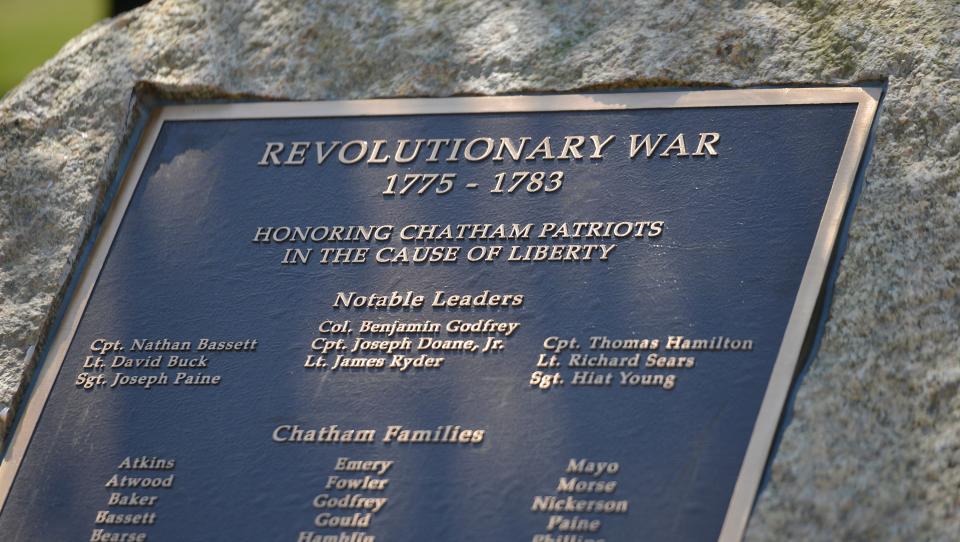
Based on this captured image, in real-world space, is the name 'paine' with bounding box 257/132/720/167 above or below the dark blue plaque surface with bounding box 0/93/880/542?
above

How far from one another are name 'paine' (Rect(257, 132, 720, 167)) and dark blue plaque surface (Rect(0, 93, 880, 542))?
0.08 ft

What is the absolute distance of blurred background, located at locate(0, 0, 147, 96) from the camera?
7.74 metres

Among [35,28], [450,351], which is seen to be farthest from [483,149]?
[35,28]

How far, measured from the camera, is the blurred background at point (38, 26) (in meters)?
7.74

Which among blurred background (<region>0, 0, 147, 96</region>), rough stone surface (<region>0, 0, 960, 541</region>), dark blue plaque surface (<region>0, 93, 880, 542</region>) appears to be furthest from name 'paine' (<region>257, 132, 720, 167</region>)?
blurred background (<region>0, 0, 147, 96</region>)

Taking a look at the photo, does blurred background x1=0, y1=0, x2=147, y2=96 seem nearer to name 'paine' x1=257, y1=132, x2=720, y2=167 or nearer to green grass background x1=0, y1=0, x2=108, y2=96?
green grass background x1=0, y1=0, x2=108, y2=96

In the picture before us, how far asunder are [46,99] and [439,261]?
1.79m

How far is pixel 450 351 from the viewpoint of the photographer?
3514 millimetres

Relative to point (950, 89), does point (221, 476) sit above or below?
below

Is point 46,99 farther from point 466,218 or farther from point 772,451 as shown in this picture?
point 772,451

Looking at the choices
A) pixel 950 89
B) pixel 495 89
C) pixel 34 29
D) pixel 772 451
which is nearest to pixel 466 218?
pixel 495 89

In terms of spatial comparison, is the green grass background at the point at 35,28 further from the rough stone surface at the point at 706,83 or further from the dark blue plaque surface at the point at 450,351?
the dark blue plaque surface at the point at 450,351

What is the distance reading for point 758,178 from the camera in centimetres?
356

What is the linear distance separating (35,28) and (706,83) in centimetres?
628
